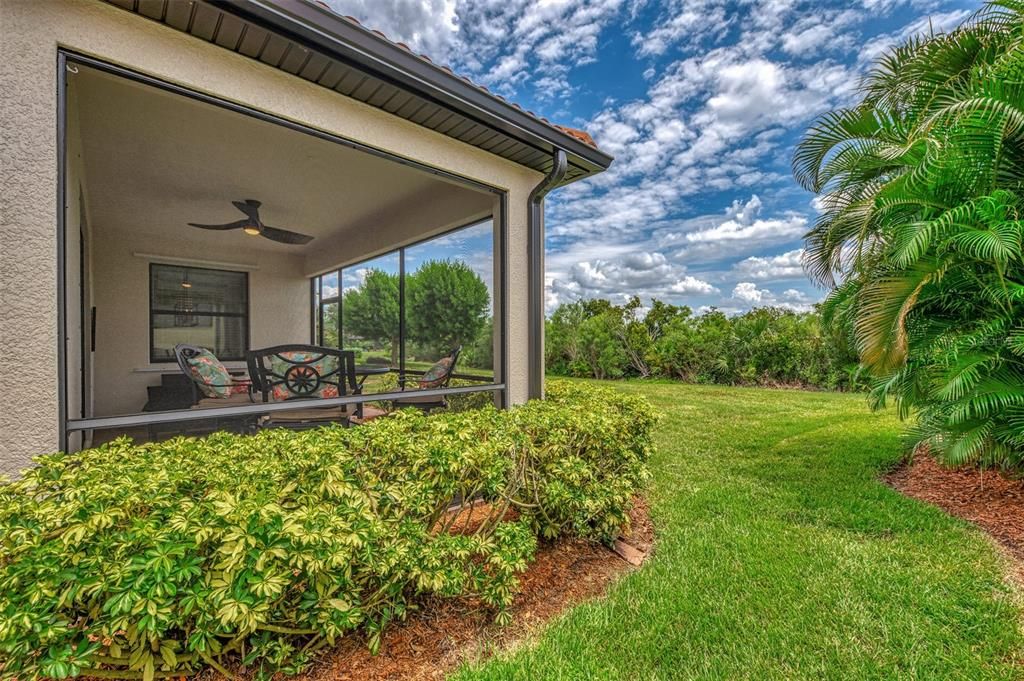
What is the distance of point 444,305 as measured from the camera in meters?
5.86

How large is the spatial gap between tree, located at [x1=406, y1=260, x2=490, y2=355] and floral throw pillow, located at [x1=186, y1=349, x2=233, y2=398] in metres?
2.30

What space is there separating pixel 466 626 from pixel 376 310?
16.4 feet

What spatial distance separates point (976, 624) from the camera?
2496 millimetres

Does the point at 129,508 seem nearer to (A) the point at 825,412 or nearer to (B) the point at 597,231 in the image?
(A) the point at 825,412

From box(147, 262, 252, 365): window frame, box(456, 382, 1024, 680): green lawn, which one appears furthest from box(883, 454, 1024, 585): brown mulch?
box(147, 262, 252, 365): window frame

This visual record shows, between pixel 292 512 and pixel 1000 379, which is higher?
pixel 1000 379

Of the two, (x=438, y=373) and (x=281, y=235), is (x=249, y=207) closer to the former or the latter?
(x=281, y=235)

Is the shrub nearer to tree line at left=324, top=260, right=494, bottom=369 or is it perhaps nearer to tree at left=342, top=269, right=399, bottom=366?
tree line at left=324, top=260, right=494, bottom=369

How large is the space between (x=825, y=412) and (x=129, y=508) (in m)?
10.7

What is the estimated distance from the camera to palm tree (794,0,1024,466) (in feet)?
11.4

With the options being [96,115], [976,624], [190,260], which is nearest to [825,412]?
[976,624]

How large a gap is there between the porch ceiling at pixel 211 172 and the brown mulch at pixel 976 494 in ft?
18.7

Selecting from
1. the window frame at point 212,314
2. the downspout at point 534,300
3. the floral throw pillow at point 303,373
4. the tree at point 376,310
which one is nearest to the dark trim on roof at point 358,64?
the downspout at point 534,300

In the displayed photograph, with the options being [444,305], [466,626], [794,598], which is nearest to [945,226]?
[794,598]
